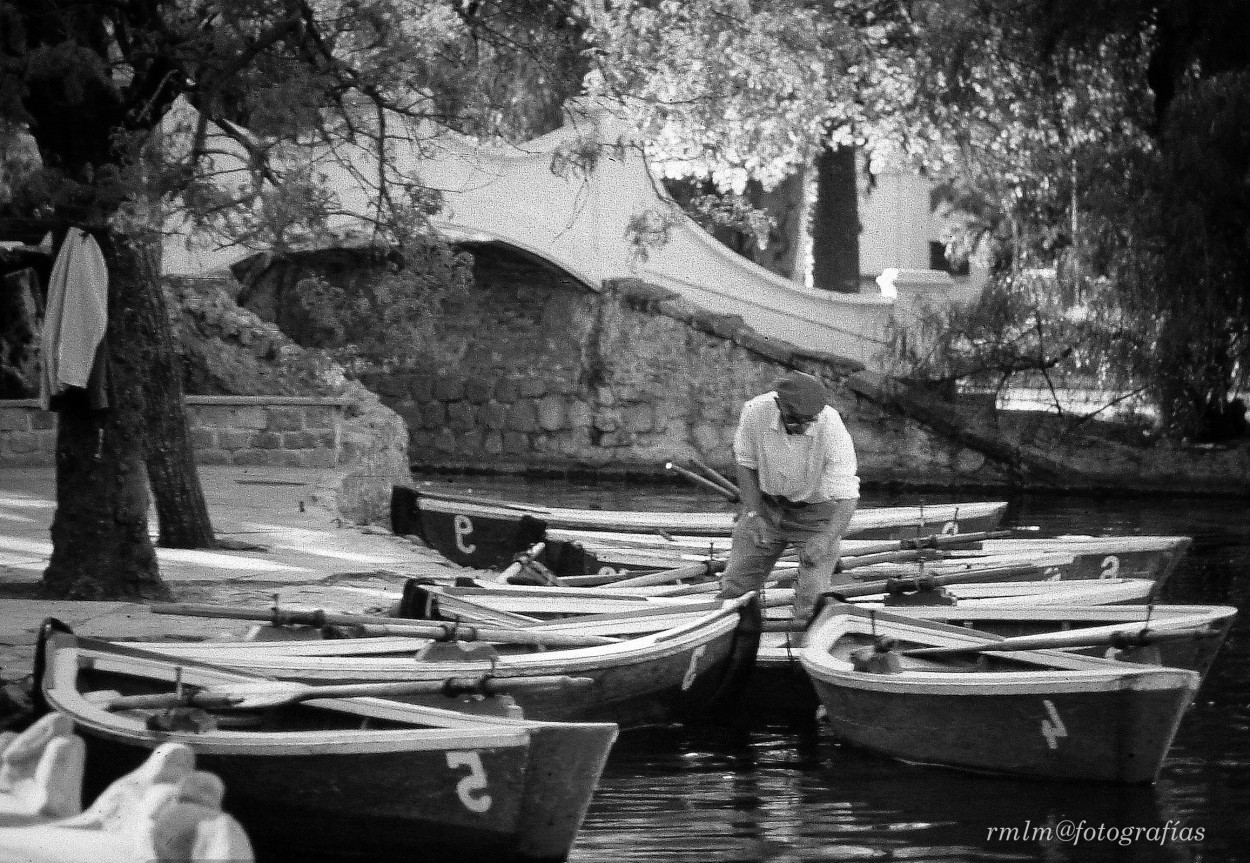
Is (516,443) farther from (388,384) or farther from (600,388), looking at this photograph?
(388,384)

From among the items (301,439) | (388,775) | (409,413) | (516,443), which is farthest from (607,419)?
(388,775)

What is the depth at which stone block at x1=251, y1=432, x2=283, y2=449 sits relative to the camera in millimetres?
17500

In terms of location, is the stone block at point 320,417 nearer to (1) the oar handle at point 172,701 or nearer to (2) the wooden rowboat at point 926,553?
(2) the wooden rowboat at point 926,553

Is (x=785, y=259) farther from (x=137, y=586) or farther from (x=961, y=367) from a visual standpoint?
(x=137, y=586)

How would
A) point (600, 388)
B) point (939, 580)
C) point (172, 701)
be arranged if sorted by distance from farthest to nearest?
1. point (600, 388)
2. point (939, 580)
3. point (172, 701)

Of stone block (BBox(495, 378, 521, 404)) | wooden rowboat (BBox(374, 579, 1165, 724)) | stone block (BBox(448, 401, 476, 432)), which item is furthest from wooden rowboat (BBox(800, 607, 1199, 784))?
stone block (BBox(448, 401, 476, 432))

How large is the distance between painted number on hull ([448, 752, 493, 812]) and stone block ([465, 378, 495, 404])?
1943cm

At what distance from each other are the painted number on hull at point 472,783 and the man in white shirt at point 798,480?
3.51m

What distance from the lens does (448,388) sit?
2566cm

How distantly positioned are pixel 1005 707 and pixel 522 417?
17.8 metres

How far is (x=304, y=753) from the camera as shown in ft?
20.1

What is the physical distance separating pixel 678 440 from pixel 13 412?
10.1 metres

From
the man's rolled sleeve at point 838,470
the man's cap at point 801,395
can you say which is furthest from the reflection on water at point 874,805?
the man's cap at point 801,395

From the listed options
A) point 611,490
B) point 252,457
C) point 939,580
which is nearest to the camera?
point 939,580
